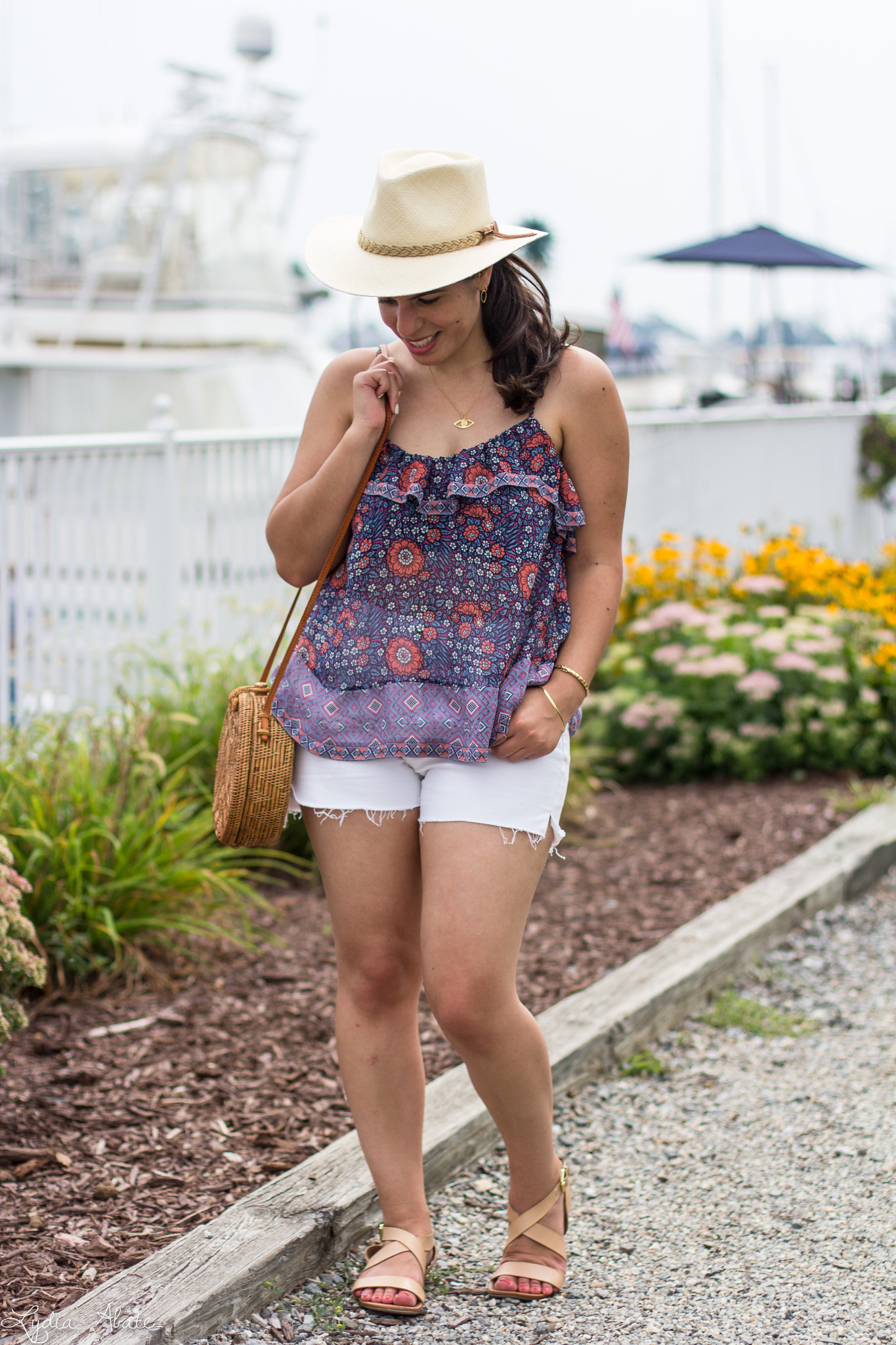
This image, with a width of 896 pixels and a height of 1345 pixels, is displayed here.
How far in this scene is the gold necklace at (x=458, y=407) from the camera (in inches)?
95.7

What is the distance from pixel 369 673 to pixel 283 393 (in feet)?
40.9

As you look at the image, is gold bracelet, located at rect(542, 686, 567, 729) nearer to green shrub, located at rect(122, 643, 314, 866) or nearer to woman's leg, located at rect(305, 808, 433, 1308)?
woman's leg, located at rect(305, 808, 433, 1308)

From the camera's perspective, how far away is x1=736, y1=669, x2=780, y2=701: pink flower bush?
6.33m

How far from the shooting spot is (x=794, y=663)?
647 centimetres

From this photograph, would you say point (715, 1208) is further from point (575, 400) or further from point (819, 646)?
point (819, 646)

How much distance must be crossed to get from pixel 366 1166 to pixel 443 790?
1.04 metres

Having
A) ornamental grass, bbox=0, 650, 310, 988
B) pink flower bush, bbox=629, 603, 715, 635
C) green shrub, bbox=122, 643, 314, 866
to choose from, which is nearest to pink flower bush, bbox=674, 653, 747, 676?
pink flower bush, bbox=629, 603, 715, 635

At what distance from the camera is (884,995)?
14.2ft

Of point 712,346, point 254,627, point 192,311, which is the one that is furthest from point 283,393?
point 712,346

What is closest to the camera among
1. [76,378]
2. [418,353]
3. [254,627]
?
[418,353]

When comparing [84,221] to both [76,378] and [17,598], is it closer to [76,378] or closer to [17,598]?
[76,378]

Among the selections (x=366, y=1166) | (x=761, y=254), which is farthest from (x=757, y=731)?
(x=761, y=254)

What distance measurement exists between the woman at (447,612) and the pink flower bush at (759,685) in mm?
3957
